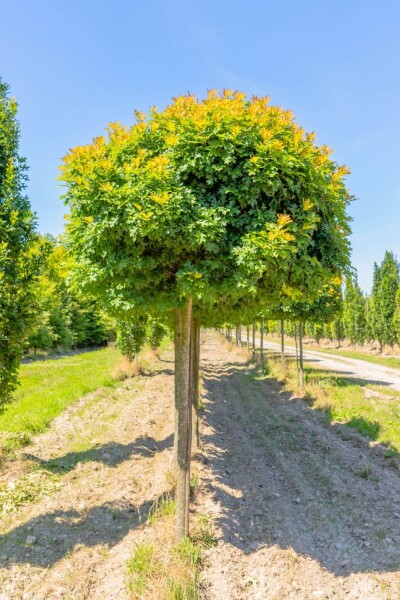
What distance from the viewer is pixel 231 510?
20.5 ft

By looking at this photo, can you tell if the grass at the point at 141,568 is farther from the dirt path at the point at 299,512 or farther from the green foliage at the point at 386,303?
the green foliage at the point at 386,303

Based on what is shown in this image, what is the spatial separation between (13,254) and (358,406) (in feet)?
37.5

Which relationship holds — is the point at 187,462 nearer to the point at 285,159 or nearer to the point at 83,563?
the point at 83,563

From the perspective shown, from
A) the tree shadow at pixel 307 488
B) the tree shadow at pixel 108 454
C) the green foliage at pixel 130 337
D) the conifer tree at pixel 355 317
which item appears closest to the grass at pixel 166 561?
the tree shadow at pixel 307 488

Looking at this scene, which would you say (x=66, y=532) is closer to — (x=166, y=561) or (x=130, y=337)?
(x=166, y=561)

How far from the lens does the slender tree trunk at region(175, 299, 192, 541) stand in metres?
5.14

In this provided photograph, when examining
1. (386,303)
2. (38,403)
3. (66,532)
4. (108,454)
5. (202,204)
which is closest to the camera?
(202,204)

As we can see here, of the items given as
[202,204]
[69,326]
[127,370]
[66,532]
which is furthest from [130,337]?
[69,326]

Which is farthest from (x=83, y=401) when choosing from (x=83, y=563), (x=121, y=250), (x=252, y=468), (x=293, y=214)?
(x=293, y=214)

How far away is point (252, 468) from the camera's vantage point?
8.02m

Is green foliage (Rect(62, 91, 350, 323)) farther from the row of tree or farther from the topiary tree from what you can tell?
the row of tree

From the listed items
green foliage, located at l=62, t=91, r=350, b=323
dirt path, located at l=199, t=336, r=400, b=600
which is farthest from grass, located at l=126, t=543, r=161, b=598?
green foliage, located at l=62, t=91, r=350, b=323

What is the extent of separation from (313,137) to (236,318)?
155 inches

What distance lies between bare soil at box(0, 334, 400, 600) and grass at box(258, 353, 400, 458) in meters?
0.54
